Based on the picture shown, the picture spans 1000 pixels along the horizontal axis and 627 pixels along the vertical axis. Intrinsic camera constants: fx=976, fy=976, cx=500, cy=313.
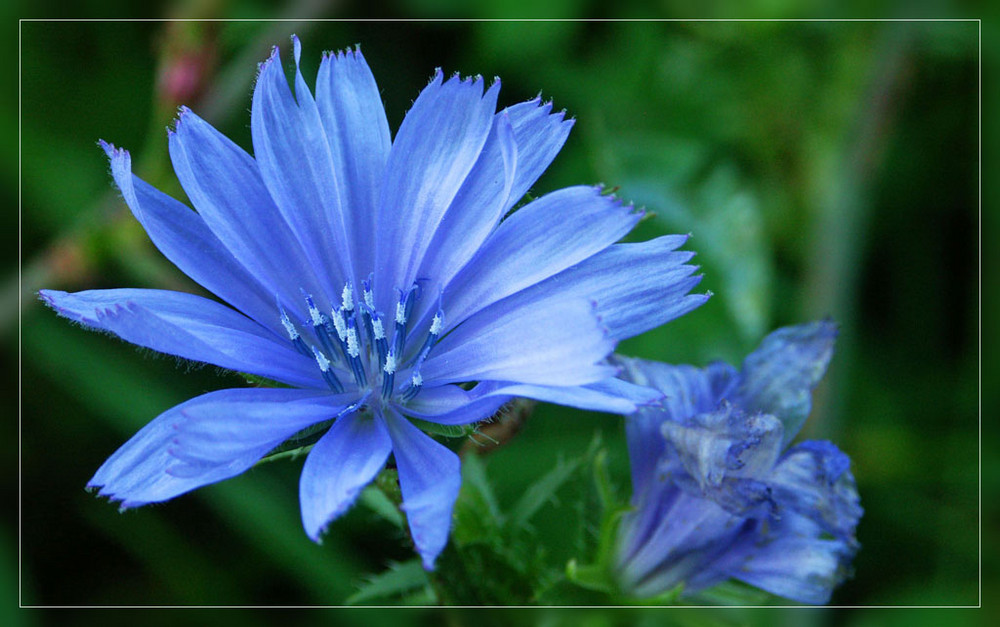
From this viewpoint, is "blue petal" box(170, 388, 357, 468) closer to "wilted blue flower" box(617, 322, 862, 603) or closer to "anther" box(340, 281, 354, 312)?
"anther" box(340, 281, 354, 312)

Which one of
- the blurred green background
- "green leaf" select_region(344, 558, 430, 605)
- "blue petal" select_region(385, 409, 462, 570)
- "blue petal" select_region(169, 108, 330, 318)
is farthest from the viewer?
the blurred green background

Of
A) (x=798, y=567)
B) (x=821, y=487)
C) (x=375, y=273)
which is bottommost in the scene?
(x=798, y=567)

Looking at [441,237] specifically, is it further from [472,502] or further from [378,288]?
[472,502]

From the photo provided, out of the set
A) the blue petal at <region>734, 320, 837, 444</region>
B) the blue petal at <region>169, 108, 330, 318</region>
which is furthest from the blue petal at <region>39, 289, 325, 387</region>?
the blue petal at <region>734, 320, 837, 444</region>

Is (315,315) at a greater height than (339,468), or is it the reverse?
(315,315)

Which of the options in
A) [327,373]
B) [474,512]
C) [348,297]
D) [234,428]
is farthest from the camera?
[474,512]

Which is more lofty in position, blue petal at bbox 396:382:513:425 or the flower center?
the flower center

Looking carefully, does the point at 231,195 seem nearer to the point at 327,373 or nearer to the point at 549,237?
the point at 327,373

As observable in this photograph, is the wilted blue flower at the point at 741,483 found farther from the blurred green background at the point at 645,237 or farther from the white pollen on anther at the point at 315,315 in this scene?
the blurred green background at the point at 645,237

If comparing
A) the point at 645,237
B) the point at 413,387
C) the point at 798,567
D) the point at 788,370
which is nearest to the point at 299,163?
the point at 413,387
